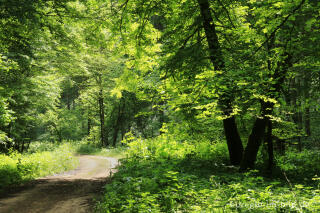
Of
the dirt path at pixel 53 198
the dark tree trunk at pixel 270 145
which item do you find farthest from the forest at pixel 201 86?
the dirt path at pixel 53 198

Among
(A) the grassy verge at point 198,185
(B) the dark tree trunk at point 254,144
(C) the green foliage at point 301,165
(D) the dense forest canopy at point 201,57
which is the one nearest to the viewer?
(A) the grassy verge at point 198,185

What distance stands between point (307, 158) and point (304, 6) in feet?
20.3

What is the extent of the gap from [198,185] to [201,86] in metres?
2.75

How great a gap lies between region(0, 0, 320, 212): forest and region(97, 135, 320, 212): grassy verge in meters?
0.04

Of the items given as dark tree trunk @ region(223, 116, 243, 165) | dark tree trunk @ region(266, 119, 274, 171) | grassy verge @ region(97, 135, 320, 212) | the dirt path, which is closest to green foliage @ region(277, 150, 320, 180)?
grassy verge @ region(97, 135, 320, 212)

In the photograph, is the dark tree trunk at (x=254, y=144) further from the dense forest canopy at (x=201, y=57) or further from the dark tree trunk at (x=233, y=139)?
the dark tree trunk at (x=233, y=139)

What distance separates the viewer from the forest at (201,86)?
5008 millimetres

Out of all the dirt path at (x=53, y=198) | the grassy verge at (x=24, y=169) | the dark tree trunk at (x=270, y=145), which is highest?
the dark tree trunk at (x=270, y=145)

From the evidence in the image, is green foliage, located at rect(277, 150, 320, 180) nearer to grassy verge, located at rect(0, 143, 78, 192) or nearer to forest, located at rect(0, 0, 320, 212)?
forest, located at rect(0, 0, 320, 212)

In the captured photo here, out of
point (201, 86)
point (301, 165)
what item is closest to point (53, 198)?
point (201, 86)

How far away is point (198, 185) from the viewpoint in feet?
18.1

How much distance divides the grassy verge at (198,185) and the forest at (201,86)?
0.04 m

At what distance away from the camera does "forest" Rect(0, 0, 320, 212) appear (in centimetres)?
501

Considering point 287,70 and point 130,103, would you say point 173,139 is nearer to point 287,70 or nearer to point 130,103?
point 287,70
